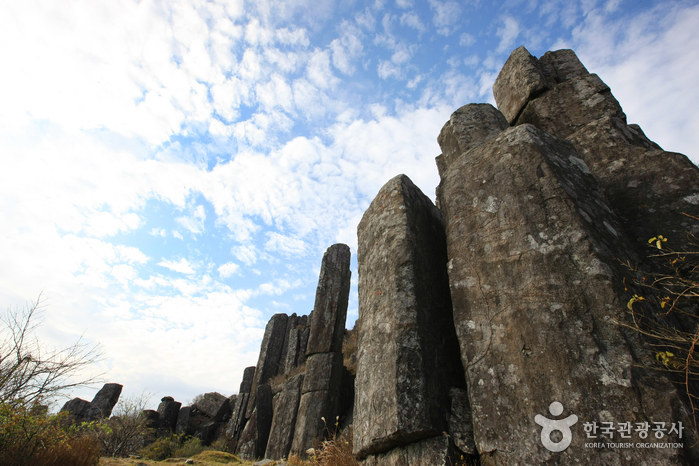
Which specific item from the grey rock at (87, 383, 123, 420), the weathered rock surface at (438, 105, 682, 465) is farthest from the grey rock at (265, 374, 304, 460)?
the grey rock at (87, 383, 123, 420)

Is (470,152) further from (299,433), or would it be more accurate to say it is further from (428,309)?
(299,433)

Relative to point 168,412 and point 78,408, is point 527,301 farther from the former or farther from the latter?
point 78,408

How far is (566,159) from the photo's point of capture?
3.11m

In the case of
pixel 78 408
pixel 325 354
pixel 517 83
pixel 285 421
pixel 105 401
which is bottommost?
pixel 285 421

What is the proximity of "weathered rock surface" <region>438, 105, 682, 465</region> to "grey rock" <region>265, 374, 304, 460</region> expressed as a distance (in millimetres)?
5315

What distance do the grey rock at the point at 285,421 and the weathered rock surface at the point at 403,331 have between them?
14.6 ft

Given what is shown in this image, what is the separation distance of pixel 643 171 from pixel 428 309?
7.51 feet

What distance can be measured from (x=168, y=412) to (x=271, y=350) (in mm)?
4365

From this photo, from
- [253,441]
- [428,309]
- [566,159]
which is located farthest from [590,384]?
[253,441]

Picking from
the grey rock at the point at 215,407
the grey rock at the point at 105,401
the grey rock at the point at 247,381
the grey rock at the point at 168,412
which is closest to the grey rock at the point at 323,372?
the grey rock at the point at 247,381

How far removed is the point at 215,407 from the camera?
1288cm


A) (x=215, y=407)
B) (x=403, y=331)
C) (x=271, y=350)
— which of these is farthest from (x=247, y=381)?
(x=403, y=331)

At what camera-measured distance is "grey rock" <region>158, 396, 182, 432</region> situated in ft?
39.2

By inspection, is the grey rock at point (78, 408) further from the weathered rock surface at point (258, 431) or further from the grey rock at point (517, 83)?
the grey rock at point (517, 83)
